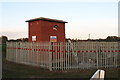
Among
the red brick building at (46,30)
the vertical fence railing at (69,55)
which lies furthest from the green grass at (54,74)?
the red brick building at (46,30)

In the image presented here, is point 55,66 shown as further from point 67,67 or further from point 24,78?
point 24,78

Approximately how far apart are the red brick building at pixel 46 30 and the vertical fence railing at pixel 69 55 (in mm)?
1166

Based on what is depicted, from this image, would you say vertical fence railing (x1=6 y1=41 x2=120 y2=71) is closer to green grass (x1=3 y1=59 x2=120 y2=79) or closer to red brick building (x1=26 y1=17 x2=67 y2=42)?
green grass (x1=3 y1=59 x2=120 y2=79)

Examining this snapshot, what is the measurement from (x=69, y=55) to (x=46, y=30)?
11.4 feet

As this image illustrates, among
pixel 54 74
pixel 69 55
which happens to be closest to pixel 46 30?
pixel 69 55

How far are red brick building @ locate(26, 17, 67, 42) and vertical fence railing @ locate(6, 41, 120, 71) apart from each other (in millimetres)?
1166

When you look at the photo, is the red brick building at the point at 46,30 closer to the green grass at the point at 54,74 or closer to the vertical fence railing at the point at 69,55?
the vertical fence railing at the point at 69,55

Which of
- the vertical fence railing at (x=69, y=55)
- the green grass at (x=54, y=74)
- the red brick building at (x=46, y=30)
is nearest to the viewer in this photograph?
the green grass at (x=54, y=74)

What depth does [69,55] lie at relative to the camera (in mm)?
11148

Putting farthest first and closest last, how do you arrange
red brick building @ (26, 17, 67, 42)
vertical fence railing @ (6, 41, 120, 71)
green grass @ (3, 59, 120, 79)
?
red brick building @ (26, 17, 67, 42), vertical fence railing @ (6, 41, 120, 71), green grass @ (3, 59, 120, 79)

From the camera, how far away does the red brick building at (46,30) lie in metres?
13.4

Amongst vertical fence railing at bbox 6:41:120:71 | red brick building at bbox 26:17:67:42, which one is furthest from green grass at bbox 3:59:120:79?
red brick building at bbox 26:17:67:42

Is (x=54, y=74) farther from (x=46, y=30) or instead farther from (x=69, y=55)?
(x=46, y=30)

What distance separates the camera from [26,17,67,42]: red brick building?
43.9ft
